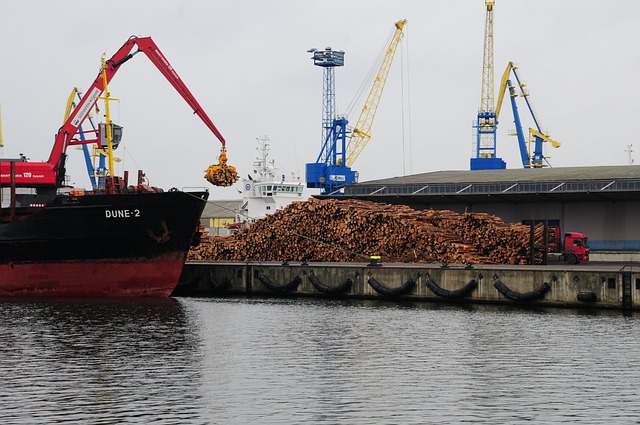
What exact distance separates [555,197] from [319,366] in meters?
30.2

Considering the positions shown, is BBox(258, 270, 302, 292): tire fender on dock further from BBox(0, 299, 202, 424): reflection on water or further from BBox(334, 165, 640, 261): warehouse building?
BBox(334, 165, 640, 261): warehouse building

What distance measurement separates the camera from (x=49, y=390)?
70.2 feet

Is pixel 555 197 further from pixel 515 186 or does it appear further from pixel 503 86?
pixel 503 86

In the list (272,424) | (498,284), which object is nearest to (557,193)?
(498,284)

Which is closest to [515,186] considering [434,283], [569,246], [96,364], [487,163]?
[569,246]

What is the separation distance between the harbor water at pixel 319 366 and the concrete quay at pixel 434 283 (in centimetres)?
96

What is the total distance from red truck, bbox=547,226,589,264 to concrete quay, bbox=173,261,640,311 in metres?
4.74

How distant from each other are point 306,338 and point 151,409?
971cm

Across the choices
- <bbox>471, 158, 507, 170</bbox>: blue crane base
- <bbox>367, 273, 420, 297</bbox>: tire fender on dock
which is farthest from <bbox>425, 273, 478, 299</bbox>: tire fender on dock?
<bbox>471, 158, 507, 170</bbox>: blue crane base

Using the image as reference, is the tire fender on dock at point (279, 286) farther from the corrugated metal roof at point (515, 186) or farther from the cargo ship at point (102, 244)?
the corrugated metal roof at point (515, 186)

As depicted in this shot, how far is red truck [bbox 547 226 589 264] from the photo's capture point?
154ft

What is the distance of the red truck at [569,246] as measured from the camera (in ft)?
154

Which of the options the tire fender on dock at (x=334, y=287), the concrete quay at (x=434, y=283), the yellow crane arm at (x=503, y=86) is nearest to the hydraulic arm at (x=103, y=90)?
the concrete quay at (x=434, y=283)

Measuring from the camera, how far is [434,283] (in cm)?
4009
